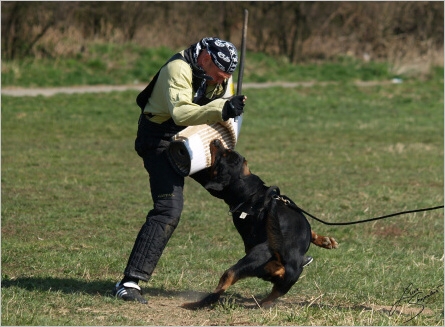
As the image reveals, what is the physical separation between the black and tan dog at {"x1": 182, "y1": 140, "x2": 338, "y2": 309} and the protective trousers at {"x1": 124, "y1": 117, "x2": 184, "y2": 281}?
0.81 feet

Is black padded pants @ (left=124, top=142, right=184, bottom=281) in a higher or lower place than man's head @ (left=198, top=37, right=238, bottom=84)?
lower

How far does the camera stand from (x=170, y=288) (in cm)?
619

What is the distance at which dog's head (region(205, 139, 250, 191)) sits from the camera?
5.57m

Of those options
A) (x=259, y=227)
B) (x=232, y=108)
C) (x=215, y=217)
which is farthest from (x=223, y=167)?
(x=215, y=217)

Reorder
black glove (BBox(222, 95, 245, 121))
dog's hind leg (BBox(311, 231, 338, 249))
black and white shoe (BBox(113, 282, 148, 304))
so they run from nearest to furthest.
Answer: black glove (BBox(222, 95, 245, 121))
black and white shoe (BBox(113, 282, 148, 304))
dog's hind leg (BBox(311, 231, 338, 249))

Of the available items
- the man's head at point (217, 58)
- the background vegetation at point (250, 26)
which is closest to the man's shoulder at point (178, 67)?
the man's head at point (217, 58)

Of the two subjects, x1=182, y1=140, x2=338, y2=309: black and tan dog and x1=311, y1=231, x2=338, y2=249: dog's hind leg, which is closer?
x1=182, y1=140, x2=338, y2=309: black and tan dog

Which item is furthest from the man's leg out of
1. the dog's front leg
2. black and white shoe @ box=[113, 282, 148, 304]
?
the dog's front leg

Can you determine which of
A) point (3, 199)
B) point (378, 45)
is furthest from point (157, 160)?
point (378, 45)

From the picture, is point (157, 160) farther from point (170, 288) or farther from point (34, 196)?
point (34, 196)

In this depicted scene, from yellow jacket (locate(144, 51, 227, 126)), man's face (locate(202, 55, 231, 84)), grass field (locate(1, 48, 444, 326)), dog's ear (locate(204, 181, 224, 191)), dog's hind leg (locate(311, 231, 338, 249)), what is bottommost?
grass field (locate(1, 48, 444, 326))

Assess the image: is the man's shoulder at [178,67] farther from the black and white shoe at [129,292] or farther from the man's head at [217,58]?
the black and white shoe at [129,292]

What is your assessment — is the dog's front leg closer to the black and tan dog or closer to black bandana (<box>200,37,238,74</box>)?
the black and tan dog

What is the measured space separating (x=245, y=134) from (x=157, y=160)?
35.9ft
